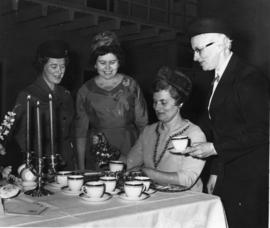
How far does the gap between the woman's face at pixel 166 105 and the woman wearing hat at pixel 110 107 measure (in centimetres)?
58

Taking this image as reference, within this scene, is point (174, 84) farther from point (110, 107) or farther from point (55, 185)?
point (55, 185)

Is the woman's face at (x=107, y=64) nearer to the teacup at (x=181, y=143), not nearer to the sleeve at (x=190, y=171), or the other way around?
the sleeve at (x=190, y=171)

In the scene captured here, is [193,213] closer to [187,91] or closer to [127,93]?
[187,91]

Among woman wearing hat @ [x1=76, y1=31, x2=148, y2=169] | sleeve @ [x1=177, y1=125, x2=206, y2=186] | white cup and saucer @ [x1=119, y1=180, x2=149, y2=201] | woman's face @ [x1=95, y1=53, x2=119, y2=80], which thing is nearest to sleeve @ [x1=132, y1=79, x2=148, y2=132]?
woman wearing hat @ [x1=76, y1=31, x2=148, y2=169]

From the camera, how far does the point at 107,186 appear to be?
6.16 feet

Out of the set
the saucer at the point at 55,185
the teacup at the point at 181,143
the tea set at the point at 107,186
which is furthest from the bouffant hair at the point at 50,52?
the teacup at the point at 181,143

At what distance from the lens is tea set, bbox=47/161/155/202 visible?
1729mm

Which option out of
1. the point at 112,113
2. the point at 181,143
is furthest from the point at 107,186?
the point at 112,113

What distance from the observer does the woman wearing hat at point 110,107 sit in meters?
3.07

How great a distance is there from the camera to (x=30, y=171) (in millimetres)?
2064

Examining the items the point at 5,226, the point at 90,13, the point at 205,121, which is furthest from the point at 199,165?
the point at 90,13

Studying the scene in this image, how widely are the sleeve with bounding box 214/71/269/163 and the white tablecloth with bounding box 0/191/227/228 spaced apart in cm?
40

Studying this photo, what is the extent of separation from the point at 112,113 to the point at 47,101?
503 millimetres

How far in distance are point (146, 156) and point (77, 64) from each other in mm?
5597
